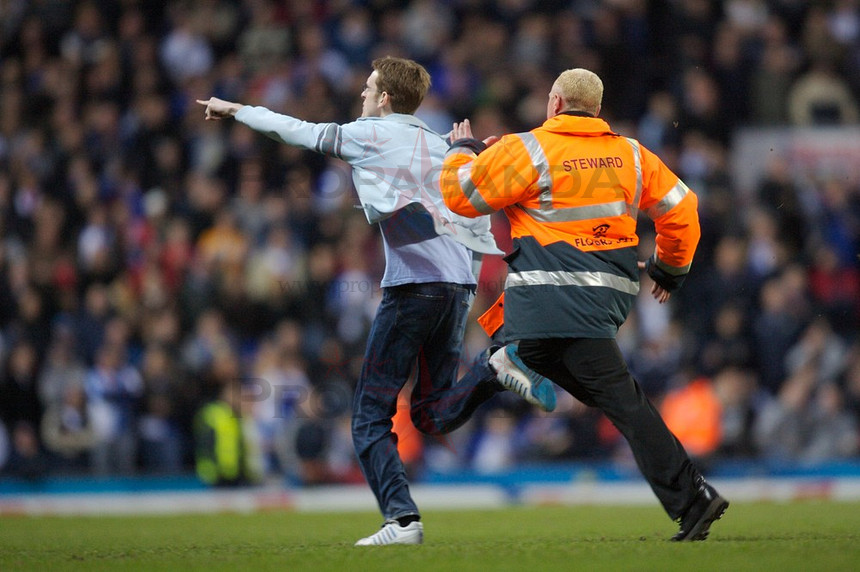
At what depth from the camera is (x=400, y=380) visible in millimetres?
6469

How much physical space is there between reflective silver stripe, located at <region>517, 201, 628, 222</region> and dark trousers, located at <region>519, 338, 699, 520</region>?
1.97 ft

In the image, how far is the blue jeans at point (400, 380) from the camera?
21.0 ft

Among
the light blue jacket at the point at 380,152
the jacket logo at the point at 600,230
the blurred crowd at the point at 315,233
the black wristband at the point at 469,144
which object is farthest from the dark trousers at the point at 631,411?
the blurred crowd at the point at 315,233

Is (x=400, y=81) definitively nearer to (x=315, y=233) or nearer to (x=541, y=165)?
(x=541, y=165)

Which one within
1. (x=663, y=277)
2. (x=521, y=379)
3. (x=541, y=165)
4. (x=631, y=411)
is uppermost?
(x=541, y=165)

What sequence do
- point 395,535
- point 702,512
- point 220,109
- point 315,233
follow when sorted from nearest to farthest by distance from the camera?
point 702,512 < point 395,535 < point 220,109 < point 315,233

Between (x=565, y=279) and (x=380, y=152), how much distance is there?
1183 millimetres

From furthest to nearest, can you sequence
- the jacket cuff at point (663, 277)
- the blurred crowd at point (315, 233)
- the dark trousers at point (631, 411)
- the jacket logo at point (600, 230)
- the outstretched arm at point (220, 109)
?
the blurred crowd at point (315, 233), the jacket cuff at point (663, 277), the outstretched arm at point (220, 109), the jacket logo at point (600, 230), the dark trousers at point (631, 411)

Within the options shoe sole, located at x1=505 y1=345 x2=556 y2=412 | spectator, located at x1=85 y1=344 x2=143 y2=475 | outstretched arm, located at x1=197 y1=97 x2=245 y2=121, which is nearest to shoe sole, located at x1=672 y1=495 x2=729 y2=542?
shoe sole, located at x1=505 y1=345 x2=556 y2=412

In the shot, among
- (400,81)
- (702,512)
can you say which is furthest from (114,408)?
(702,512)

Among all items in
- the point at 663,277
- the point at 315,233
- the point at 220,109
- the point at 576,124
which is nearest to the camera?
the point at 576,124

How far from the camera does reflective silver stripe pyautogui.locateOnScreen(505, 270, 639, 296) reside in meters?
6.02

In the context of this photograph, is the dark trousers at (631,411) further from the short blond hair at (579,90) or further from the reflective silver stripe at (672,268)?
the short blond hair at (579,90)

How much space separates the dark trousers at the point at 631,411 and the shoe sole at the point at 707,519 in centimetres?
10
